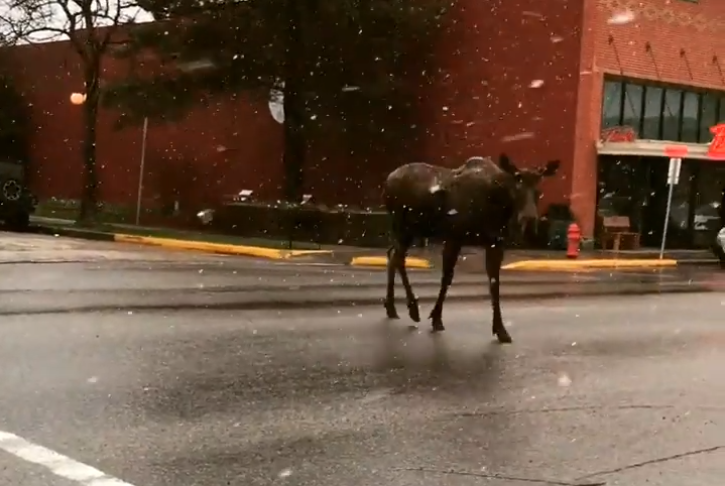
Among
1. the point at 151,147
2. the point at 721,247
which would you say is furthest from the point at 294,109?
the point at 721,247

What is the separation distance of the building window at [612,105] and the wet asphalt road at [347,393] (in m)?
17.4

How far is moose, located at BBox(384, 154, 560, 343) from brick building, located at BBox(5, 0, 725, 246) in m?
18.9

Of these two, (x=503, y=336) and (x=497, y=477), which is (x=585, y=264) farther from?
(x=497, y=477)

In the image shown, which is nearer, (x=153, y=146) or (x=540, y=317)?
(x=540, y=317)

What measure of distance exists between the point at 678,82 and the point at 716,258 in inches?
236

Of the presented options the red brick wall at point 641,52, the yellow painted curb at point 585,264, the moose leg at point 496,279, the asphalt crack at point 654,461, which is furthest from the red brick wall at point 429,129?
the asphalt crack at point 654,461

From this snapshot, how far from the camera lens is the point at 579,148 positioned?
97.4 feet

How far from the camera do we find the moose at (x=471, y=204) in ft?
35.4

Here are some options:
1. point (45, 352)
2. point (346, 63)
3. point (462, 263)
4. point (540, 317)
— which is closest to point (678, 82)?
point (346, 63)

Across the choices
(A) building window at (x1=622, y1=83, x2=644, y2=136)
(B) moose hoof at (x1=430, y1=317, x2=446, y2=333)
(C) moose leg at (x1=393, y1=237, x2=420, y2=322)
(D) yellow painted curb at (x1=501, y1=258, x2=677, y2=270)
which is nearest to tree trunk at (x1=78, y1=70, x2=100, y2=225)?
(D) yellow painted curb at (x1=501, y1=258, x2=677, y2=270)

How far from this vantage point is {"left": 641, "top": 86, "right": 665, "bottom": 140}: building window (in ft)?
104

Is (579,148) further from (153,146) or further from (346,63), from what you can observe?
(153,146)

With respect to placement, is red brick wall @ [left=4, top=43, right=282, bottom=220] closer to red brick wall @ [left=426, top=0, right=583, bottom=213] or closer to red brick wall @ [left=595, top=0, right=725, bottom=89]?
red brick wall @ [left=426, top=0, right=583, bottom=213]

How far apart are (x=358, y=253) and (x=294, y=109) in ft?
27.9
